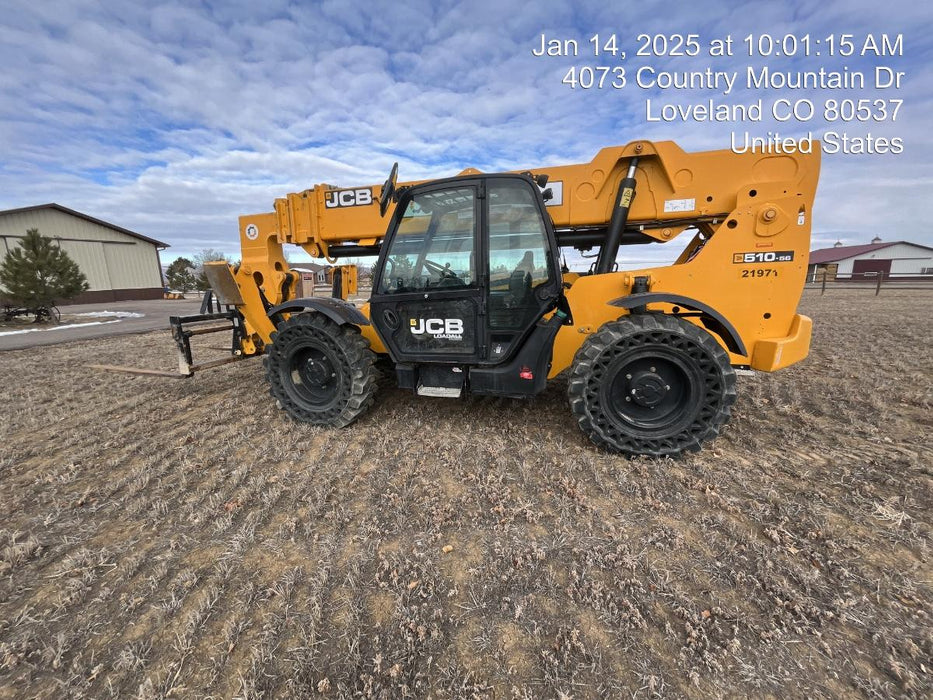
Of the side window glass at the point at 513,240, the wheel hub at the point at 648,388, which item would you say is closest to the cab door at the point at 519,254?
the side window glass at the point at 513,240

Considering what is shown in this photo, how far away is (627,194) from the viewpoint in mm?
3451

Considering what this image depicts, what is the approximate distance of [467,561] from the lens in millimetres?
2100

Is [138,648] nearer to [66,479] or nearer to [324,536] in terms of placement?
[324,536]

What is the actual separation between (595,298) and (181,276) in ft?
177

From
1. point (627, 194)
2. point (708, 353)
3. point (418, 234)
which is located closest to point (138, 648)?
point (418, 234)

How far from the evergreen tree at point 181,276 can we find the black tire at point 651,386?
5259 cm

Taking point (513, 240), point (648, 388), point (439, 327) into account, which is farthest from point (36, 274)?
point (648, 388)

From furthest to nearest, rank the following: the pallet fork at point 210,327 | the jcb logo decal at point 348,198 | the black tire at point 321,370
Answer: the pallet fork at point 210,327 → the jcb logo decal at point 348,198 → the black tire at point 321,370

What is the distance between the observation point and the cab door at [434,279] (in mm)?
3455

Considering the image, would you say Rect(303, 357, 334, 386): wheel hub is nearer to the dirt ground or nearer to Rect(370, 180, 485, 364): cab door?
the dirt ground

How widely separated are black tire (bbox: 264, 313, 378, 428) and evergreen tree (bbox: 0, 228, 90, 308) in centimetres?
1775

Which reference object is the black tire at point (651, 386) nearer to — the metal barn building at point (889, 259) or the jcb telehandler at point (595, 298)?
the jcb telehandler at point (595, 298)

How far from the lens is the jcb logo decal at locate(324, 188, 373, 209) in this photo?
4309 millimetres

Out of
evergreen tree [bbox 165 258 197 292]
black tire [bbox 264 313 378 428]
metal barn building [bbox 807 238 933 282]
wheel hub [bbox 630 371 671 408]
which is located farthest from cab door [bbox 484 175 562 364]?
metal barn building [bbox 807 238 933 282]
